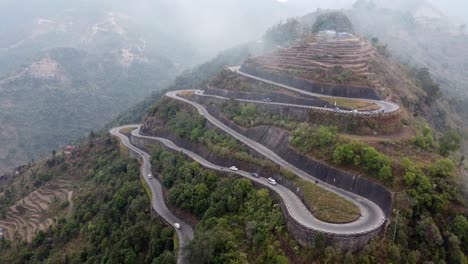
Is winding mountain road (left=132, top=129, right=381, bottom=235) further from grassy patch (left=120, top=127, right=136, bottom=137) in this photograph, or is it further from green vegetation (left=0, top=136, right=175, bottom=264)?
grassy patch (left=120, top=127, right=136, bottom=137)

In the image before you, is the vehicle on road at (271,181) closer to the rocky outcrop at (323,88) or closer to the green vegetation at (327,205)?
the green vegetation at (327,205)

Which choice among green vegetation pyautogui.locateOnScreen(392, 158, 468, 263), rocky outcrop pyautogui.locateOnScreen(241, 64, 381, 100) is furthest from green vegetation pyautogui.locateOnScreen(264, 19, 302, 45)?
green vegetation pyautogui.locateOnScreen(392, 158, 468, 263)

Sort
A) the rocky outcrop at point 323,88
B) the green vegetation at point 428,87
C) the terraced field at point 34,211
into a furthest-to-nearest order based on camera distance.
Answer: the green vegetation at point 428,87 < the terraced field at point 34,211 < the rocky outcrop at point 323,88

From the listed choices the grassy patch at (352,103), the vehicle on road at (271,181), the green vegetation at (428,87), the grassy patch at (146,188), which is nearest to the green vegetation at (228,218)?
the vehicle on road at (271,181)

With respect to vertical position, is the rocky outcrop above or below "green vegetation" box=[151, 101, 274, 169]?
above

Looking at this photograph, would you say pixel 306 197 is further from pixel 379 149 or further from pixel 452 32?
pixel 452 32

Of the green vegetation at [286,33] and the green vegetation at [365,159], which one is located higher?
the green vegetation at [365,159]
